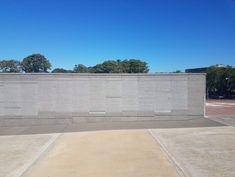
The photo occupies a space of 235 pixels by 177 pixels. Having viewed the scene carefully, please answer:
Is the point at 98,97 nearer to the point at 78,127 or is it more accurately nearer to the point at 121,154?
the point at 78,127

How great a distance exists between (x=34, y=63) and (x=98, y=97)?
60997mm

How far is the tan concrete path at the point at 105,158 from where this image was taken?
893cm

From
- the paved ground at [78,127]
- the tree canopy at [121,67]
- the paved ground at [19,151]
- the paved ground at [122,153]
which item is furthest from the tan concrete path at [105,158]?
the tree canopy at [121,67]

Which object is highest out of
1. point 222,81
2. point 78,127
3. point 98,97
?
point 222,81

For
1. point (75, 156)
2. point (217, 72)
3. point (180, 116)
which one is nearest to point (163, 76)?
point (180, 116)

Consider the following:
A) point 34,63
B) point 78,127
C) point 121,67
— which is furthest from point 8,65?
point 78,127

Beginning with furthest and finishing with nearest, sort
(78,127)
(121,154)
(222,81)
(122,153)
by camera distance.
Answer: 1. (222,81)
2. (78,127)
3. (122,153)
4. (121,154)

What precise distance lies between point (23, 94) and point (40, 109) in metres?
1.45

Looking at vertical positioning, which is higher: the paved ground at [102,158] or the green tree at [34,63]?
the green tree at [34,63]

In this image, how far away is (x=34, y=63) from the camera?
79250 mm

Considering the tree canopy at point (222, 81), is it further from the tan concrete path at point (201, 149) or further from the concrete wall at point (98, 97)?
the tan concrete path at point (201, 149)

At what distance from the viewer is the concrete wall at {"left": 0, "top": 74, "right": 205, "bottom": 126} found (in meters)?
21.3

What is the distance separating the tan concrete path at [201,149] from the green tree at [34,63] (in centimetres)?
6590

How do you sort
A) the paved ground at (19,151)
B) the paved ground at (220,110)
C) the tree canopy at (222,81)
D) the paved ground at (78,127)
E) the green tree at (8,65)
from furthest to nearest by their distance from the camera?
1. the green tree at (8,65)
2. the tree canopy at (222,81)
3. the paved ground at (220,110)
4. the paved ground at (78,127)
5. the paved ground at (19,151)
